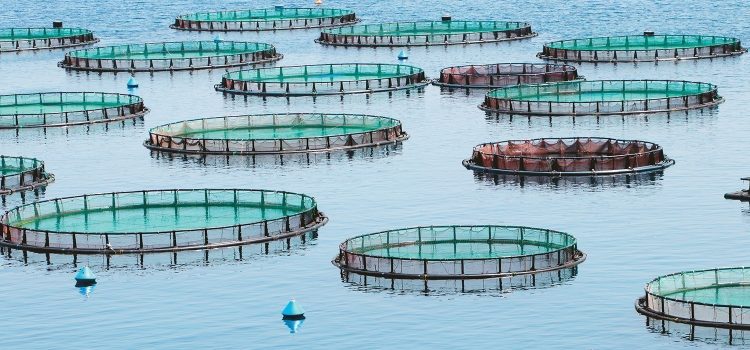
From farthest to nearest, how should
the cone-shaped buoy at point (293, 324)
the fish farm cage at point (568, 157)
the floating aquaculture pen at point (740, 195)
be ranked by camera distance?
the fish farm cage at point (568, 157) → the floating aquaculture pen at point (740, 195) → the cone-shaped buoy at point (293, 324)

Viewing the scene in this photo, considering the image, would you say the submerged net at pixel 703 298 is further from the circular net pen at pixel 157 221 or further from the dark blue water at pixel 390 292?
the circular net pen at pixel 157 221

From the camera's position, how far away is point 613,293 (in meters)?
136

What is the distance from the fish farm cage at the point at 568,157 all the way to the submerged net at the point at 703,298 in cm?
4276

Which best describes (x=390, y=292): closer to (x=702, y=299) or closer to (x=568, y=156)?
(x=702, y=299)

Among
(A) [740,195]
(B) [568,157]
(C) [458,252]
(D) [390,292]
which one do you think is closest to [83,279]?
(D) [390,292]

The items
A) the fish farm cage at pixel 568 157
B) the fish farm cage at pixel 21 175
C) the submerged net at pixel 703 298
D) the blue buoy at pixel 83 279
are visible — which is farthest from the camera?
the fish farm cage at pixel 568 157

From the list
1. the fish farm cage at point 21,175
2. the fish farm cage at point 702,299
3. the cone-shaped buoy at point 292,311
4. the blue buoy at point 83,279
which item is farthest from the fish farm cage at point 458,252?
the fish farm cage at point 21,175

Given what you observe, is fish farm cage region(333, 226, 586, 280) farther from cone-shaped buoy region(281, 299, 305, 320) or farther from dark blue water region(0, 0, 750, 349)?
cone-shaped buoy region(281, 299, 305, 320)

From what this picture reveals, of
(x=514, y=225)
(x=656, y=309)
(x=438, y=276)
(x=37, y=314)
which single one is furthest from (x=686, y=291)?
(x=37, y=314)

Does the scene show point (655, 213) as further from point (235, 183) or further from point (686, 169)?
point (235, 183)

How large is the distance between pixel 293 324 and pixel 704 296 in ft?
80.5

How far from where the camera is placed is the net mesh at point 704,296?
12562 cm

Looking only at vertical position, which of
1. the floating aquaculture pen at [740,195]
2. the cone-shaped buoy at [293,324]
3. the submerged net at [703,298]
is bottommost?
the cone-shaped buoy at [293,324]

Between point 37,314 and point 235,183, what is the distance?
155 ft
